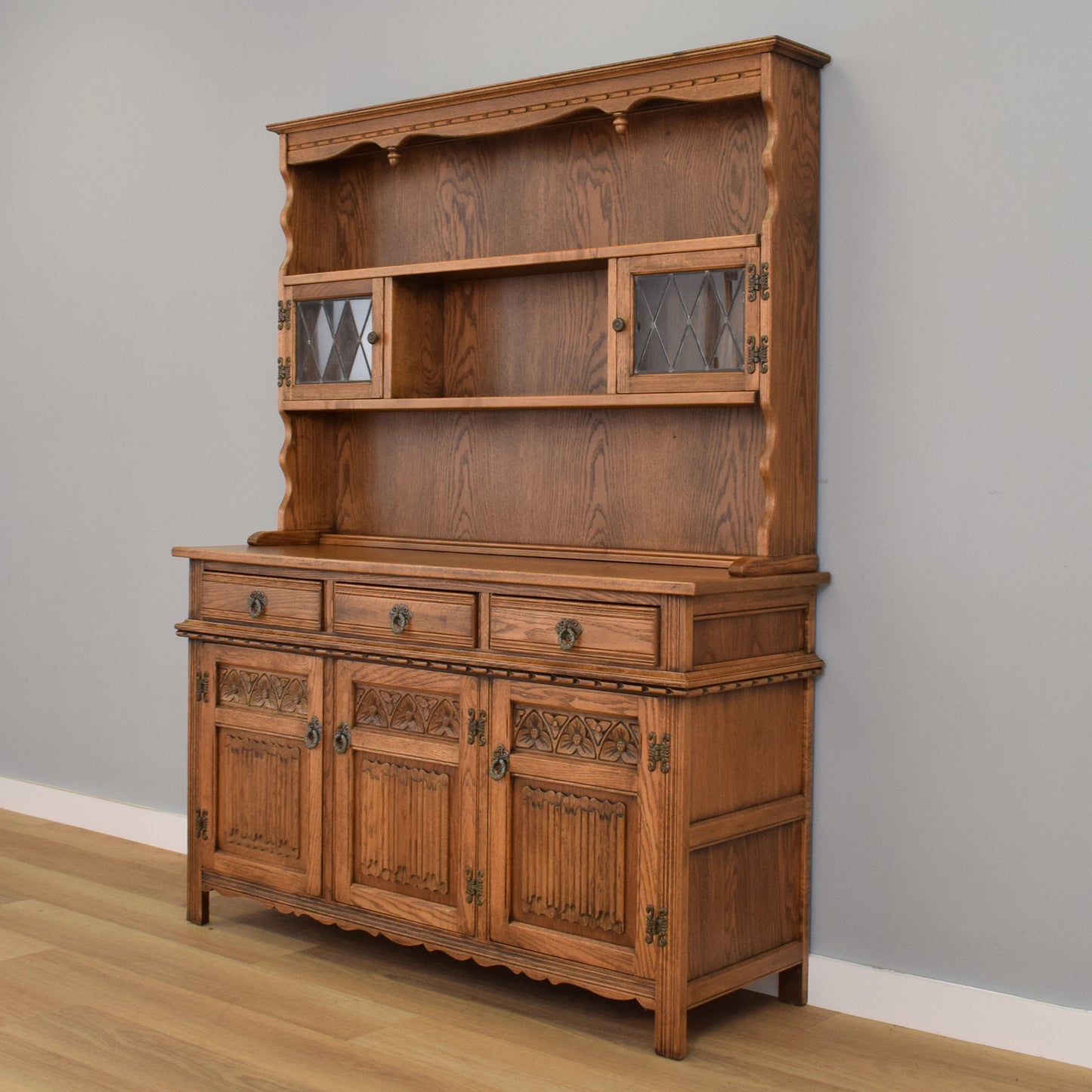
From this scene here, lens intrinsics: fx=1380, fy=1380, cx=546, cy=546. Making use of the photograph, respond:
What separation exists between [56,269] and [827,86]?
285cm

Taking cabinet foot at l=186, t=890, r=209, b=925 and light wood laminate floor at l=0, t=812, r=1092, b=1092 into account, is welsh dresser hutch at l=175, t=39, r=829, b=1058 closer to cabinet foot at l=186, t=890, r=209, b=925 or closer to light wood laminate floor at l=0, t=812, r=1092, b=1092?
cabinet foot at l=186, t=890, r=209, b=925

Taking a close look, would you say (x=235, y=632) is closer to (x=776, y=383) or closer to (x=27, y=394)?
(x=776, y=383)

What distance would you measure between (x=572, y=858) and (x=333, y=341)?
156 centimetres

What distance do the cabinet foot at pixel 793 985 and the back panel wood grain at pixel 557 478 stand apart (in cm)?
96

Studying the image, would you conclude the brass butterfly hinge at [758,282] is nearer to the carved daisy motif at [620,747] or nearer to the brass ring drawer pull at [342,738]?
the carved daisy motif at [620,747]

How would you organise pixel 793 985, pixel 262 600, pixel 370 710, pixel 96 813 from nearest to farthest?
1. pixel 793 985
2. pixel 370 710
3. pixel 262 600
4. pixel 96 813

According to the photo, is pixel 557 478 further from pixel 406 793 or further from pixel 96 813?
pixel 96 813

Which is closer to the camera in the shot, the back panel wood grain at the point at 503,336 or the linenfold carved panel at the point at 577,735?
the linenfold carved panel at the point at 577,735

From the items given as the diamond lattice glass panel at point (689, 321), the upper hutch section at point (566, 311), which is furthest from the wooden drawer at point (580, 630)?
the diamond lattice glass panel at point (689, 321)

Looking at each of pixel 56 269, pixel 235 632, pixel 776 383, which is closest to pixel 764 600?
pixel 776 383

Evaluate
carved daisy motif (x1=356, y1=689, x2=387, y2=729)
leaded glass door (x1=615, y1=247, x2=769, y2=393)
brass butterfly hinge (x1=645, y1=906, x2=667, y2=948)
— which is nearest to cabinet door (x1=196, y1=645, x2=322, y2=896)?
carved daisy motif (x1=356, y1=689, x2=387, y2=729)

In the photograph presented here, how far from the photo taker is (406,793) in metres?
3.22

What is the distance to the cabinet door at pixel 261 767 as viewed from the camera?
340 centimetres

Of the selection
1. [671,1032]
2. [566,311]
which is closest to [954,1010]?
[671,1032]
